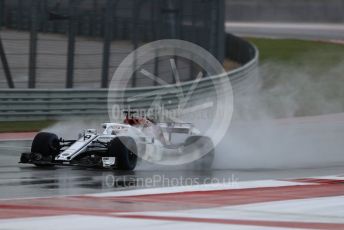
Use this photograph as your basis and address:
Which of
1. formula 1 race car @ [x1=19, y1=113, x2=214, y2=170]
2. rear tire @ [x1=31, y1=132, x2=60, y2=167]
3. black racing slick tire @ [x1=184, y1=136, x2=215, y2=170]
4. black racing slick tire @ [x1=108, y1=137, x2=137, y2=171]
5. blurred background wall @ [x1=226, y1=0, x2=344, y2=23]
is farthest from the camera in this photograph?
blurred background wall @ [x1=226, y1=0, x2=344, y2=23]

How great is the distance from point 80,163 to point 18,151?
3.48m

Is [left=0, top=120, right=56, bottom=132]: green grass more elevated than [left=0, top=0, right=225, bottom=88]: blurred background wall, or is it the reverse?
[left=0, top=0, right=225, bottom=88]: blurred background wall

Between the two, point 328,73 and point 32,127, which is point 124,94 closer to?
point 32,127

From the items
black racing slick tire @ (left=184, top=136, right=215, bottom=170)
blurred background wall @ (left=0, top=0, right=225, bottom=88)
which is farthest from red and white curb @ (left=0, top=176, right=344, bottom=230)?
blurred background wall @ (left=0, top=0, right=225, bottom=88)

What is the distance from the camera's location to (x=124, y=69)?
25.2 meters

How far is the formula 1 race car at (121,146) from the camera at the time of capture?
566 inches

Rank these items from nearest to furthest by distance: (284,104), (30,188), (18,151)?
1. (30,188)
2. (18,151)
3. (284,104)

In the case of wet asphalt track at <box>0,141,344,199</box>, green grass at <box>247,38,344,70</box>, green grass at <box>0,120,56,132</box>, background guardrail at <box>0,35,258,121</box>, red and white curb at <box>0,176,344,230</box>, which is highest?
red and white curb at <box>0,176,344,230</box>

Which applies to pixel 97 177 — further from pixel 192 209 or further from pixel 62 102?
pixel 62 102

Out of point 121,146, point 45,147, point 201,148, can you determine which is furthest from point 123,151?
point 201,148

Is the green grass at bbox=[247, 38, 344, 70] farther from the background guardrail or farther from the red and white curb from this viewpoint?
the red and white curb

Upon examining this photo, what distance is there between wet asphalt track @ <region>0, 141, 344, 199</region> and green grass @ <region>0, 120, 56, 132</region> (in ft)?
18.8

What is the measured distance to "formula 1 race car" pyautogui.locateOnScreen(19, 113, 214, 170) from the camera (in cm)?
1437

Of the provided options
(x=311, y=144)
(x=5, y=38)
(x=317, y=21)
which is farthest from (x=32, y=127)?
(x=317, y=21)
